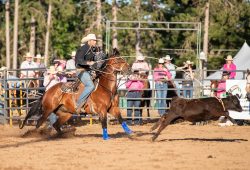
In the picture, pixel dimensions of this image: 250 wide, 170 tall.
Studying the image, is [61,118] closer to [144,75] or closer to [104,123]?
[104,123]

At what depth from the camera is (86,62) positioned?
47.8 feet

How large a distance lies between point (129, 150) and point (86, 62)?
2.65 metres

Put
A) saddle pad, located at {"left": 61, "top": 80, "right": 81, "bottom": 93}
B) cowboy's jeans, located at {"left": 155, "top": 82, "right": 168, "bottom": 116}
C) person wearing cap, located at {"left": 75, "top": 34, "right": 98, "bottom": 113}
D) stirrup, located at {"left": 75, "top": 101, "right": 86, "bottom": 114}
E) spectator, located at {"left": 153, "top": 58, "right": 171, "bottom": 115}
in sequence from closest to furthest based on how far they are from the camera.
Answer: person wearing cap, located at {"left": 75, "top": 34, "right": 98, "bottom": 113} → stirrup, located at {"left": 75, "top": 101, "right": 86, "bottom": 114} → saddle pad, located at {"left": 61, "top": 80, "right": 81, "bottom": 93} → spectator, located at {"left": 153, "top": 58, "right": 171, "bottom": 115} → cowboy's jeans, located at {"left": 155, "top": 82, "right": 168, "bottom": 116}

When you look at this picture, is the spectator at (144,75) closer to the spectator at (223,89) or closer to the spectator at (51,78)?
the spectator at (223,89)

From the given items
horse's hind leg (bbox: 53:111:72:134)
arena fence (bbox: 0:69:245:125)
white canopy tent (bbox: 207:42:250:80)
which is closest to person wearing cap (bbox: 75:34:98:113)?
horse's hind leg (bbox: 53:111:72:134)

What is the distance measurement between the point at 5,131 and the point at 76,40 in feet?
117

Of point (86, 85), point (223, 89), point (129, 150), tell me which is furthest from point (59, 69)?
point (129, 150)

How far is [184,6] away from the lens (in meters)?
47.6

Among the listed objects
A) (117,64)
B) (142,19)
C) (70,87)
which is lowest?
(70,87)

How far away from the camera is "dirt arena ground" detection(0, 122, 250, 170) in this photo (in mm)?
10883

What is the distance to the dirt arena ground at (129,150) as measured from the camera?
1088 cm

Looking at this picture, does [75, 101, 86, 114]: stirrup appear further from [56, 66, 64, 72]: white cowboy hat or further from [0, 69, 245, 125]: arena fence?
[0, 69, 245, 125]: arena fence

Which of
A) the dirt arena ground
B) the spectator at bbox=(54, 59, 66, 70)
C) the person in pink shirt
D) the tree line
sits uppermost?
the tree line

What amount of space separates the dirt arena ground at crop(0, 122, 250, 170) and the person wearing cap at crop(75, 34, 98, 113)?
1.01 meters
